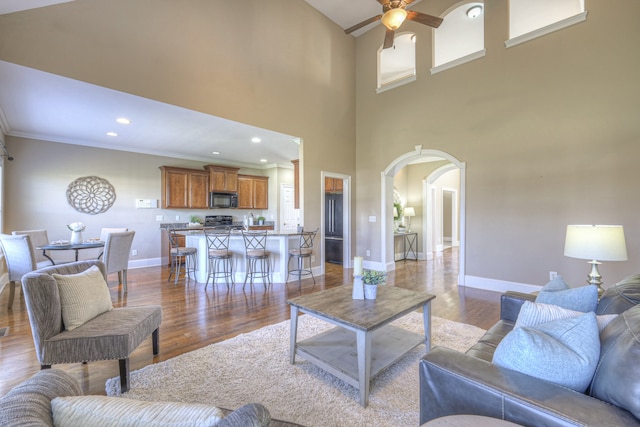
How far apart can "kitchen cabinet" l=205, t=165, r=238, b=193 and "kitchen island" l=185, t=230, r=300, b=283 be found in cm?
272

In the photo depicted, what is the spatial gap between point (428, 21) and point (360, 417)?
4302 mm

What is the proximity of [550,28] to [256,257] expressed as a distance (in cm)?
566

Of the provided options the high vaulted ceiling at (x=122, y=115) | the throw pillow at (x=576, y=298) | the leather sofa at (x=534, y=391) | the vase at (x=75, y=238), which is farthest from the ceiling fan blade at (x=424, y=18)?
the vase at (x=75, y=238)

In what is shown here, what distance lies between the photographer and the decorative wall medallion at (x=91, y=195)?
5648 millimetres

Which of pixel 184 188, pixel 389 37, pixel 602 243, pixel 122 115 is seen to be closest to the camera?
pixel 602 243

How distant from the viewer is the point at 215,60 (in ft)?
13.7

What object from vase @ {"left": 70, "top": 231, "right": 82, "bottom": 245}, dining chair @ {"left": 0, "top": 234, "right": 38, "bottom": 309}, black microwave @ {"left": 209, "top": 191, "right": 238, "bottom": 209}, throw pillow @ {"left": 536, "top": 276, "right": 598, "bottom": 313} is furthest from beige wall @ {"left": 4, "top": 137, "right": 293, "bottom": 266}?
throw pillow @ {"left": 536, "top": 276, "right": 598, "bottom": 313}

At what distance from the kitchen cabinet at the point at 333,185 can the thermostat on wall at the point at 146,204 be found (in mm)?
4133

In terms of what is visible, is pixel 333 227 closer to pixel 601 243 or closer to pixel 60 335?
pixel 601 243

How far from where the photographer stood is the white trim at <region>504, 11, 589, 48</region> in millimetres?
3856

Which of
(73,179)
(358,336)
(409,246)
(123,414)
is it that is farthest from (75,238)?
(409,246)

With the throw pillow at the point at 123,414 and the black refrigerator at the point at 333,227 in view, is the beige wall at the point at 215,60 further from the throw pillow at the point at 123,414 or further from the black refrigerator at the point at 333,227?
the throw pillow at the point at 123,414

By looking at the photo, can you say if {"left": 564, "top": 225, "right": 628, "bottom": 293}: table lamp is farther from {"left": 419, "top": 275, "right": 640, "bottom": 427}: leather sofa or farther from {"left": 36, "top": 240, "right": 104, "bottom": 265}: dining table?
{"left": 36, "top": 240, "right": 104, "bottom": 265}: dining table

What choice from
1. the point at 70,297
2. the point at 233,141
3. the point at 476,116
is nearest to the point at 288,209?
the point at 233,141
